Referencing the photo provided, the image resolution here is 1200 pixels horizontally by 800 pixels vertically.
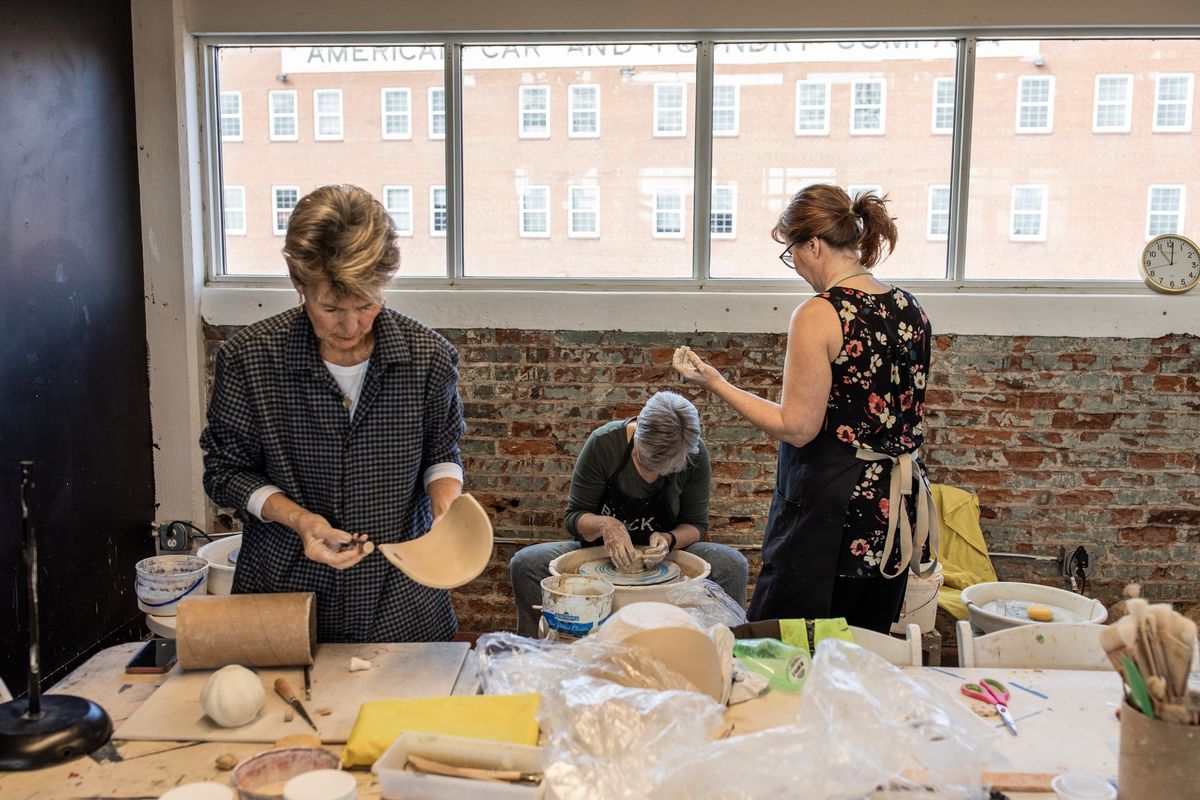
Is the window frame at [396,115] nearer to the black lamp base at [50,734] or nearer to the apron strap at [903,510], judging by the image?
the apron strap at [903,510]

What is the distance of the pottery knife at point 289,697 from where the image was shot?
1.55 metres

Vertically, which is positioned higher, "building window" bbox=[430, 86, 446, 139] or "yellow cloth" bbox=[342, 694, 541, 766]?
"building window" bbox=[430, 86, 446, 139]

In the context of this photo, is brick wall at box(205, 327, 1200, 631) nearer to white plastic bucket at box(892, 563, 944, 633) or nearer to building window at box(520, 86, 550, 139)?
white plastic bucket at box(892, 563, 944, 633)

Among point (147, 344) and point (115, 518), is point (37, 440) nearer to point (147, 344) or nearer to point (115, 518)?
point (115, 518)

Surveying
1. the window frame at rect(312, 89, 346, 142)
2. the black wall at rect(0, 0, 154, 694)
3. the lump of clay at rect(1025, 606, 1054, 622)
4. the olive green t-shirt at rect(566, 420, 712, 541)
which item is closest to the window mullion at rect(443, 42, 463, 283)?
the window frame at rect(312, 89, 346, 142)

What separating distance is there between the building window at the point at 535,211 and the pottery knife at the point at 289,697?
97.9 inches

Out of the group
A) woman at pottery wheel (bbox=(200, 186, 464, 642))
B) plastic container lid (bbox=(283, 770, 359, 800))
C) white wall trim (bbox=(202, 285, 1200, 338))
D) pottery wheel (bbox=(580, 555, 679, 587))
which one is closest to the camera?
plastic container lid (bbox=(283, 770, 359, 800))

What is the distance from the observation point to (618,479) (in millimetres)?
3156

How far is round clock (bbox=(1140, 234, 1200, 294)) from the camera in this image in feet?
11.7

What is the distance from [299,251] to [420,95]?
236 centimetres

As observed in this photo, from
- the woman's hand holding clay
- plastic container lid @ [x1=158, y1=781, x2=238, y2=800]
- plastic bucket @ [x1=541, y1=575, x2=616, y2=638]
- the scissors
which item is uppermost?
plastic container lid @ [x1=158, y1=781, x2=238, y2=800]

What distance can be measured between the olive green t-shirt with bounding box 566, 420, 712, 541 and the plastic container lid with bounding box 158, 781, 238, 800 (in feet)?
6.20

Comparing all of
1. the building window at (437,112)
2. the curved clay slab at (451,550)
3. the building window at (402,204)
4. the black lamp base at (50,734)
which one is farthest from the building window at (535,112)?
the black lamp base at (50,734)

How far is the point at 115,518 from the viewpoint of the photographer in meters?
3.55
